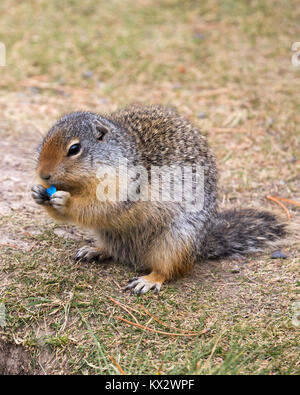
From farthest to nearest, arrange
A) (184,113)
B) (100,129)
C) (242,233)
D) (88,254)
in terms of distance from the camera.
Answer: (184,113), (242,233), (88,254), (100,129)

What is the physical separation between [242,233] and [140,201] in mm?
1093

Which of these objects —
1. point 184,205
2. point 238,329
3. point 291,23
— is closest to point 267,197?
point 184,205

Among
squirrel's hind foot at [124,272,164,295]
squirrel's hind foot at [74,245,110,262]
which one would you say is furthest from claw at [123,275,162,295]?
squirrel's hind foot at [74,245,110,262]

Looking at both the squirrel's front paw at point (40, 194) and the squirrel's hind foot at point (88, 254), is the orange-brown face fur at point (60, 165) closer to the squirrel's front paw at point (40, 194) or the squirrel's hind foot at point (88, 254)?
the squirrel's front paw at point (40, 194)

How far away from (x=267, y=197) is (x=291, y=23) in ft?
15.6

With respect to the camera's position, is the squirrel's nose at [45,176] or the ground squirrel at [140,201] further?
the ground squirrel at [140,201]

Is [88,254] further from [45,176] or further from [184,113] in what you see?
[184,113]

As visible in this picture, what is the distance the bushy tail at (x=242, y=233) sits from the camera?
4.57m

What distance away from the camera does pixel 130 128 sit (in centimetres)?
438

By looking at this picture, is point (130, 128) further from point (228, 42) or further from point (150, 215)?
point (228, 42)

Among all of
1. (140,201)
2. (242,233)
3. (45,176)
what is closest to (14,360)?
(45,176)

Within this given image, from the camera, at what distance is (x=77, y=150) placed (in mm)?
3836

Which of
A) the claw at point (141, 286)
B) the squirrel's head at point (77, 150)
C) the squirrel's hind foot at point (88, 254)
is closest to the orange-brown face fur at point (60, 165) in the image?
the squirrel's head at point (77, 150)
